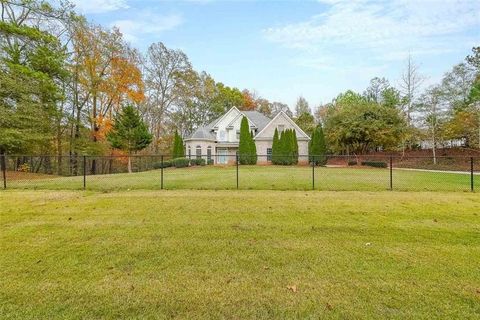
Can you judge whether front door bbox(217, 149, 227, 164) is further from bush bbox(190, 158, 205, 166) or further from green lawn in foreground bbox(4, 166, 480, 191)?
green lawn in foreground bbox(4, 166, 480, 191)

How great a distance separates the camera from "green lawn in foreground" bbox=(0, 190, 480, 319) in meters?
2.49

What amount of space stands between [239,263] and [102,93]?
27813mm

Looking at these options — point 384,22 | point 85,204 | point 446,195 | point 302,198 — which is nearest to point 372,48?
point 384,22

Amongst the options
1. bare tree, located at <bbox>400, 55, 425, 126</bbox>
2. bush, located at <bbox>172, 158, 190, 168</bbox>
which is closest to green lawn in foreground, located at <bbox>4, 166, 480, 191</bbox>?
bush, located at <bbox>172, 158, 190, 168</bbox>

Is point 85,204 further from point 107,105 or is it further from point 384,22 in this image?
point 107,105

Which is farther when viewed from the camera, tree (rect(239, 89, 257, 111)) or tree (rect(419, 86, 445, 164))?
tree (rect(239, 89, 257, 111))

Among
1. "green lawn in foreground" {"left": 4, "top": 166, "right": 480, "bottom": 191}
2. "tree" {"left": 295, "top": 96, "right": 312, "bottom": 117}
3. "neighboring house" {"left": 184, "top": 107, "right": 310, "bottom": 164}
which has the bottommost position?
"green lawn in foreground" {"left": 4, "top": 166, "right": 480, "bottom": 191}

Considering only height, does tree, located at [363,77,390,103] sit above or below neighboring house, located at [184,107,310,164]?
above

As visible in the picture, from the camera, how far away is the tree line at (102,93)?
59.9ft

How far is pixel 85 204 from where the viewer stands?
7.13 metres

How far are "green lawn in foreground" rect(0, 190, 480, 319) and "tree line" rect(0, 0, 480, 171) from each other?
1610cm

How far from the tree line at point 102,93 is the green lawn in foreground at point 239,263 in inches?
634

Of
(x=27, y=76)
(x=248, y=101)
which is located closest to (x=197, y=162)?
(x=27, y=76)

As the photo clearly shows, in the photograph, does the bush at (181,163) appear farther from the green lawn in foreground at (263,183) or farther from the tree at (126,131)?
the green lawn in foreground at (263,183)
